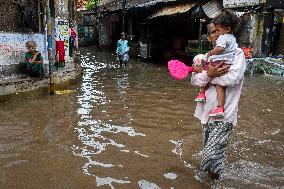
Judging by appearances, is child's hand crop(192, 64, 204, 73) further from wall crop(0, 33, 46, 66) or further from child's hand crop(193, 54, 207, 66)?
wall crop(0, 33, 46, 66)

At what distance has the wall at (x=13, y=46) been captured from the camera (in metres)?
9.66

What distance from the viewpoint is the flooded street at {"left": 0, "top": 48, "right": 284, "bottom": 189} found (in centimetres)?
420

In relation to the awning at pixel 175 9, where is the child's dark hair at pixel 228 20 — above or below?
below

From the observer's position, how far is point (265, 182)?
4160 millimetres

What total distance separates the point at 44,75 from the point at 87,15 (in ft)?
105

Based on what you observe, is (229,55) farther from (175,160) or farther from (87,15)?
(87,15)

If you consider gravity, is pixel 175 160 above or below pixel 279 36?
below

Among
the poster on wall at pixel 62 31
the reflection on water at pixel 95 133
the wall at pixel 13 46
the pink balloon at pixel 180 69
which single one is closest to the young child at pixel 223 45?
the pink balloon at pixel 180 69

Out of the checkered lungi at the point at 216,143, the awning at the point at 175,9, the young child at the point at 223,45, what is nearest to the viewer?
the young child at the point at 223,45

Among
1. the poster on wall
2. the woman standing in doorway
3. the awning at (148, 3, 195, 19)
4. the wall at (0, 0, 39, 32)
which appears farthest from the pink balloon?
the awning at (148, 3, 195, 19)

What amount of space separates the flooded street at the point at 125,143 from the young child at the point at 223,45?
1004 mm

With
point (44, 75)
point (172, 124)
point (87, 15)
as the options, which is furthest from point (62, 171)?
point (87, 15)

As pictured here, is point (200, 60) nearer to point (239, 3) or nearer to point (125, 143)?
point (125, 143)

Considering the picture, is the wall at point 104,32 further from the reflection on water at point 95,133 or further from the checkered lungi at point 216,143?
the checkered lungi at point 216,143
